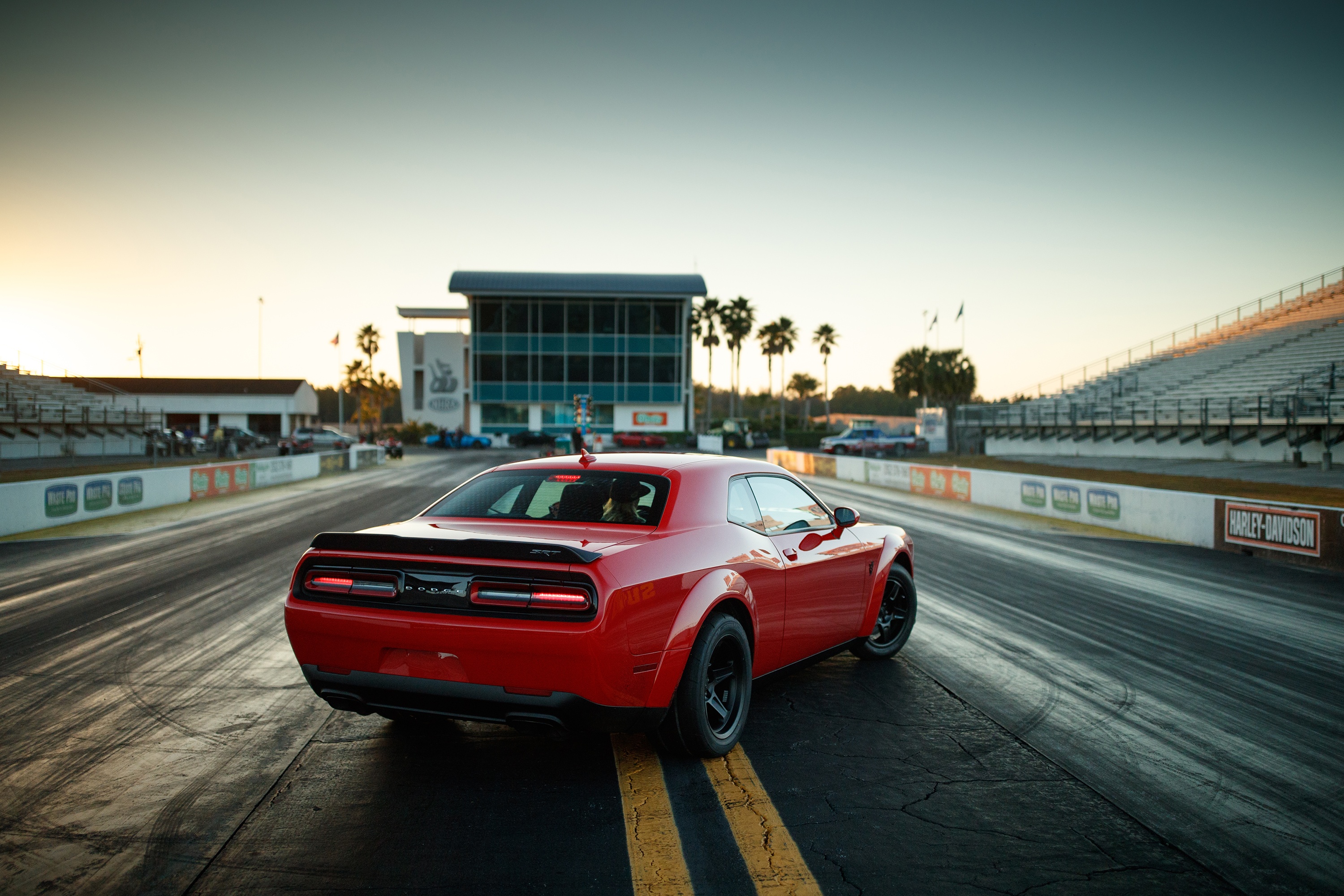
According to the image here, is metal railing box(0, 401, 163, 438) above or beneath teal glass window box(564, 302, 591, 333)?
beneath

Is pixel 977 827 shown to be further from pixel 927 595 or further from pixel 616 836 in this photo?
pixel 927 595

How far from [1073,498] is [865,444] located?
35.3 meters

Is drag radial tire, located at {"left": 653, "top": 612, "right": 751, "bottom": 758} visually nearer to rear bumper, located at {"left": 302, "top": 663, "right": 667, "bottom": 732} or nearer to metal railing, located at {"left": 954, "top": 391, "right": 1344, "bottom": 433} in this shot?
rear bumper, located at {"left": 302, "top": 663, "right": 667, "bottom": 732}

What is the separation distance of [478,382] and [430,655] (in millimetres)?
69664

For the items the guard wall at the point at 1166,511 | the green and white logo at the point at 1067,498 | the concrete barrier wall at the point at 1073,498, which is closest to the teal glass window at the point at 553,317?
the concrete barrier wall at the point at 1073,498

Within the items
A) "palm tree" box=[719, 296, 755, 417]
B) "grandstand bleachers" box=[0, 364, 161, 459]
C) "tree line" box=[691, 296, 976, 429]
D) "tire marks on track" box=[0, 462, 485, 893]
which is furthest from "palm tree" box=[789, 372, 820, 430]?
"tire marks on track" box=[0, 462, 485, 893]

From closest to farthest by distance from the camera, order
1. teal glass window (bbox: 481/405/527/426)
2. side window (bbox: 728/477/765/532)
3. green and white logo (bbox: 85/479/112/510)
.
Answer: side window (bbox: 728/477/765/532), green and white logo (bbox: 85/479/112/510), teal glass window (bbox: 481/405/527/426)

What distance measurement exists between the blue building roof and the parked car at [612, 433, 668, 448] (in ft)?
41.7

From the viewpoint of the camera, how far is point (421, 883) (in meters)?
3.11

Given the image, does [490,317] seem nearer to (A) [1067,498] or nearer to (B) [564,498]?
(A) [1067,498]

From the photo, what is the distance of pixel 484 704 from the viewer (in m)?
3.67

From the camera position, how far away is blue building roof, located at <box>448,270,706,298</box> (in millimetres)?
69688

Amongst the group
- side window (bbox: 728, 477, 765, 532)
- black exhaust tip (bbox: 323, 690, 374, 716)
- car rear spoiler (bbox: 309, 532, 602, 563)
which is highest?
side window (bbox: 728, 477, 765, 532)

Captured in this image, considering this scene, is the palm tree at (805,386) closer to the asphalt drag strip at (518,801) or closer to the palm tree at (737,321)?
the palm tree at (737,321)
